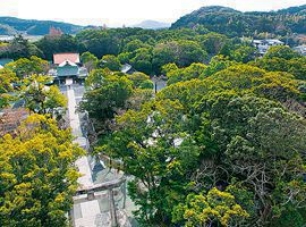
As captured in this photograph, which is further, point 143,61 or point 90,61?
point 90,61

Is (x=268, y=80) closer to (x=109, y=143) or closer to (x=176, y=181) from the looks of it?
(x=176, y=181)

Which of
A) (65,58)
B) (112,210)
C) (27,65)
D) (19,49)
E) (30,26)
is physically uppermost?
(30,26)

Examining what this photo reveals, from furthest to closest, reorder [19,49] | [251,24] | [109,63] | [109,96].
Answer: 1. [251,24]
2. [19,49]
3. [109,63]
4. [109,96]

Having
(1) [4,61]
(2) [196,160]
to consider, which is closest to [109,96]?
(2) [196,160]

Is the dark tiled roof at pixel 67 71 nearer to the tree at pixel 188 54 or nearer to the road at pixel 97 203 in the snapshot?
the tree at pixel 188 54

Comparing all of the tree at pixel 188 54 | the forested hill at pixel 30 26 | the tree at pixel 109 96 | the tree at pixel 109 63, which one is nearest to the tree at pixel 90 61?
the tree at pixel 109 63

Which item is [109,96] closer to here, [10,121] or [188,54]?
[10,121]
